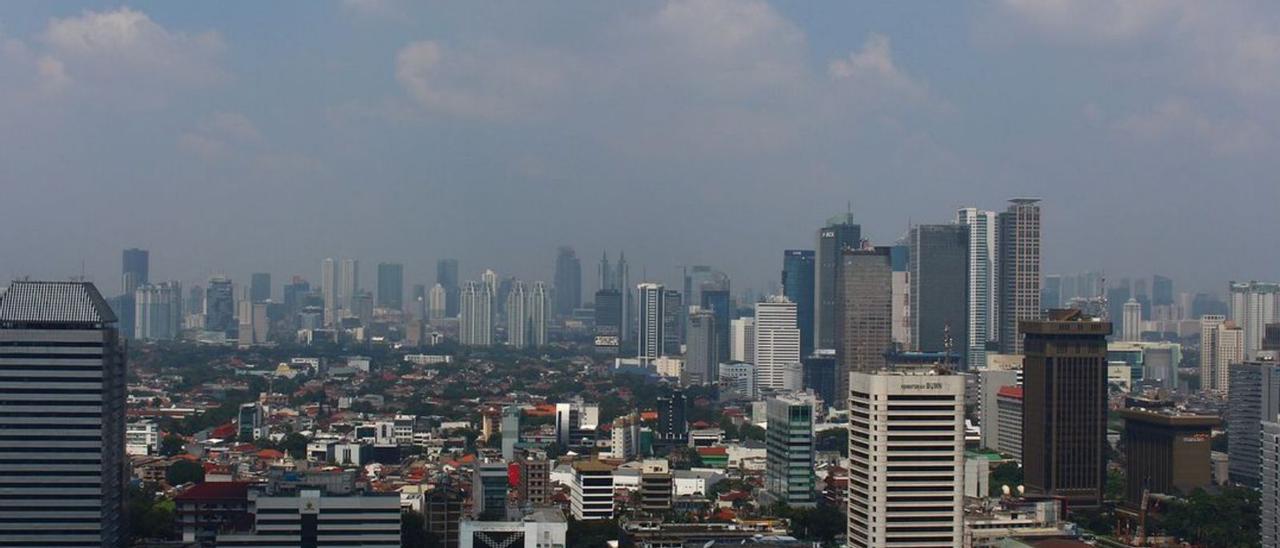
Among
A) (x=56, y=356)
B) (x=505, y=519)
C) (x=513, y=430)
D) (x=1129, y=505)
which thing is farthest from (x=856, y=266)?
(x=56, y=356)

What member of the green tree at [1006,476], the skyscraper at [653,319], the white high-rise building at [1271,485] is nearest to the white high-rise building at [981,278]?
the skyscraper at [653,319]

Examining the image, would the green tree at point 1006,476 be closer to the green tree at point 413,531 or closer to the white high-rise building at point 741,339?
the green tree at point 413,531

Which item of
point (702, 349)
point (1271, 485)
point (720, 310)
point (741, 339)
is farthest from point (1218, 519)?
point (720, 310)

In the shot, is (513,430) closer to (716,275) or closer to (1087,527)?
(1087,527)

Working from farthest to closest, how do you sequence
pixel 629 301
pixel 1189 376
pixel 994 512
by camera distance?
pixel 629 301 < pixel 1189 376 < pixel 994 512

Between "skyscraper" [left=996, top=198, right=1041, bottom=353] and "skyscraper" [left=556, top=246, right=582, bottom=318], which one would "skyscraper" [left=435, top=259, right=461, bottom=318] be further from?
"skyscraper" [left=996, top=198, right=1041, bottom=353]

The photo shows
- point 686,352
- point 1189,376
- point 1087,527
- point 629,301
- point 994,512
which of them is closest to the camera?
point 994,512
